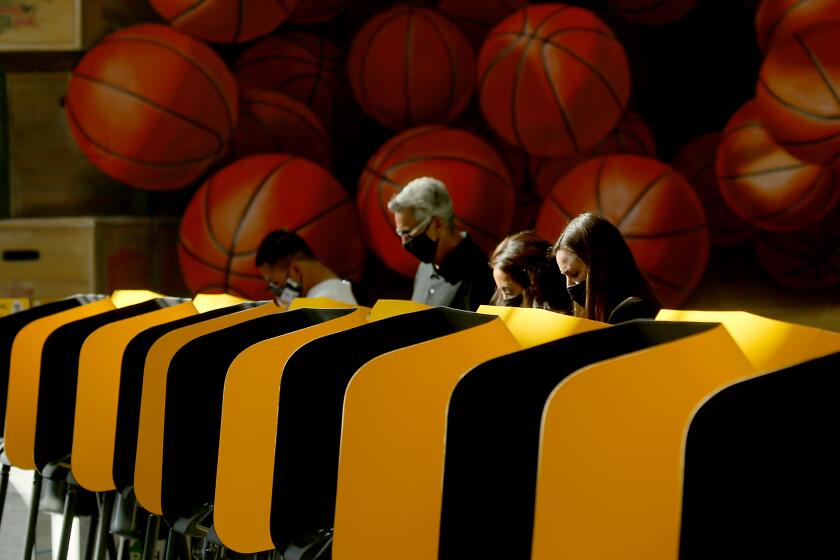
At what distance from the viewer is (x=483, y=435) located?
0.67 meters

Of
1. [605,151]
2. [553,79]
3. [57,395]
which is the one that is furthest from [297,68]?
[57,395]

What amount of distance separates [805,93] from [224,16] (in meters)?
2.20

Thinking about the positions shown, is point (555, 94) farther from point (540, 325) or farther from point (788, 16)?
point (540, 325)

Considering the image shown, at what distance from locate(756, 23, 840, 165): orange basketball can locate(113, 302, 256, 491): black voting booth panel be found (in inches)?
124

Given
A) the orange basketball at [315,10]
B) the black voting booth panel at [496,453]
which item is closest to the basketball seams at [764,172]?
the orange basketball at [315,10]

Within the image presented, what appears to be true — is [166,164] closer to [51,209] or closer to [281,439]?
[51,209]

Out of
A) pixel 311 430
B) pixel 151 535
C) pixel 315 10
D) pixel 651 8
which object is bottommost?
pixel 151 535

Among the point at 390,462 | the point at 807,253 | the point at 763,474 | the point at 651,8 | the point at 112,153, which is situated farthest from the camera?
the point at 807,253

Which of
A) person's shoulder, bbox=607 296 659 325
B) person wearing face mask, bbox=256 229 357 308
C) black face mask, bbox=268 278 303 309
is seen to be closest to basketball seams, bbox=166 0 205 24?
person wearing face mask, bbox=256 229 357 308

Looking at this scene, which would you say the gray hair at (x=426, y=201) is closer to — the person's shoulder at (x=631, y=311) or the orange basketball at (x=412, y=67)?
the person's shoulder at (x=631, y=311)

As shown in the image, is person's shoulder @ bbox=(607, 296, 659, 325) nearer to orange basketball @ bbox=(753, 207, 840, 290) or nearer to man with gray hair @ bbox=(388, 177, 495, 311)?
man with gray hair @ bbox=(388, 177, 495, 311)

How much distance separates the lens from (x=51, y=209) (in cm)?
446

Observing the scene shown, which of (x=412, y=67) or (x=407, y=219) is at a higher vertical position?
(x=412, y=67)

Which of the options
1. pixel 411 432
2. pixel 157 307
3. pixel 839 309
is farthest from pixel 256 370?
pixel 839 309
